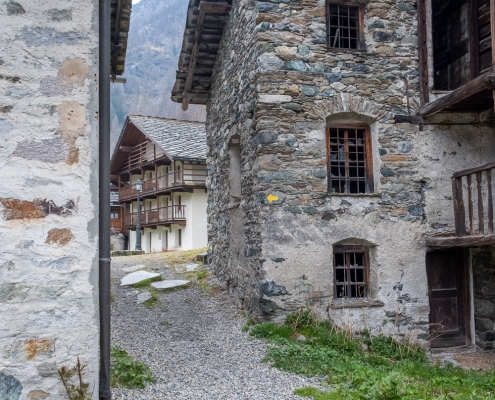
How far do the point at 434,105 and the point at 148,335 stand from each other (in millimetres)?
5358

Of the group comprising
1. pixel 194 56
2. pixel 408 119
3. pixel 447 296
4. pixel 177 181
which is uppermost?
pixel 194 56

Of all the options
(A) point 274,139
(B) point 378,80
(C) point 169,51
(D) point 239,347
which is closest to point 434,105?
(B) point 378,80

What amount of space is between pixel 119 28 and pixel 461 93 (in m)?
4.91

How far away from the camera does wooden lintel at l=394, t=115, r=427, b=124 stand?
7.83 metres

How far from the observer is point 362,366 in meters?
5.87

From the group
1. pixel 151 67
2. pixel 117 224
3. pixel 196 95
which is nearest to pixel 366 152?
pixel 196 95

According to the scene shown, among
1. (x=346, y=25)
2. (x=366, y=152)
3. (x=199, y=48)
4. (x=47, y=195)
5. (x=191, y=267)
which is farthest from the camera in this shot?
(x=191, y=267)

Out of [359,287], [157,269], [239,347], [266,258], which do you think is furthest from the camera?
[157,269]

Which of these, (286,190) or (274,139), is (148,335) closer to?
(286,190)

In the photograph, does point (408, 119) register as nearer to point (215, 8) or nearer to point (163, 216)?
point (215, 8)

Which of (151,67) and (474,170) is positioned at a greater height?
(151,67)

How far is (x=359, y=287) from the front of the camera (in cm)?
775

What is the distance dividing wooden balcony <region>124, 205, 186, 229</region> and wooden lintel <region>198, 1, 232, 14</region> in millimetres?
14426

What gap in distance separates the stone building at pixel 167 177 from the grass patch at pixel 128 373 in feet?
51.2
